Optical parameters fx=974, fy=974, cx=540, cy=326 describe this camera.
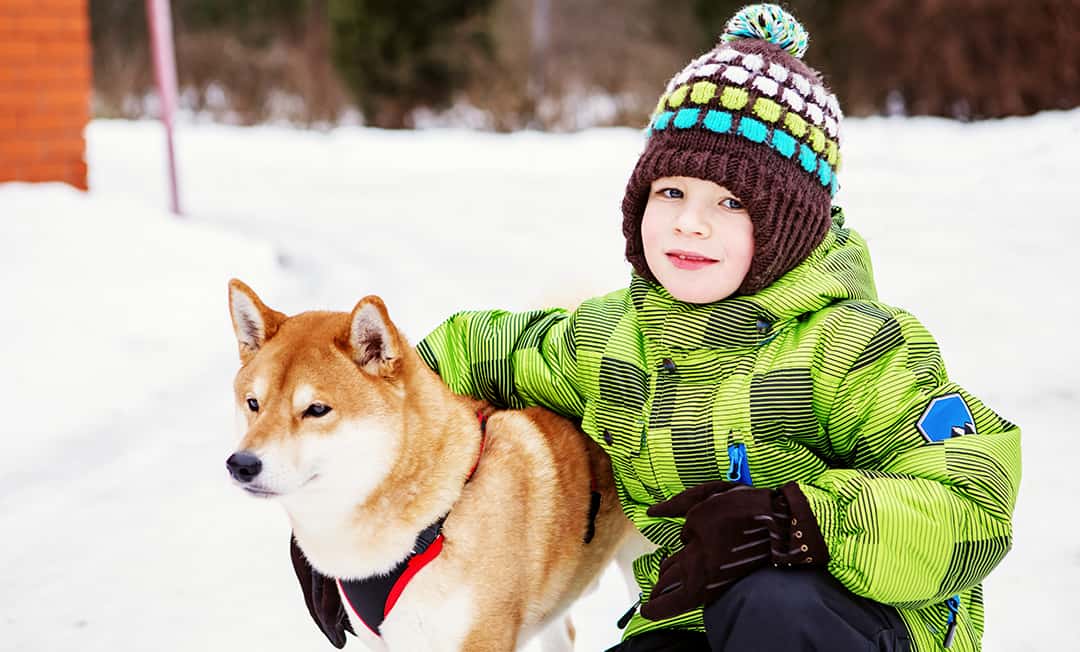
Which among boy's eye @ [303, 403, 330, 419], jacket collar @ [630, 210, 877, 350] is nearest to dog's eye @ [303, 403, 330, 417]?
boy's eye @ [303, 403, 330, 419]

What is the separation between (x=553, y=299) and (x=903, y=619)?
1.17 metres

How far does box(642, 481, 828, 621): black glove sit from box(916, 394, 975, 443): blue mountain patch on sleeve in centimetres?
25

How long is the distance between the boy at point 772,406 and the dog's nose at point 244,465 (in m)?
0.39

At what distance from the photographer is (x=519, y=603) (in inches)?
75.5

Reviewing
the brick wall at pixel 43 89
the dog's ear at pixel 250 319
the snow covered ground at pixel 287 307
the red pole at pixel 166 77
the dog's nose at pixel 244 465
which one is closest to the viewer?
the dog's nose at pixel 244 465

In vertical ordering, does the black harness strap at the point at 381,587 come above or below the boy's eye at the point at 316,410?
below

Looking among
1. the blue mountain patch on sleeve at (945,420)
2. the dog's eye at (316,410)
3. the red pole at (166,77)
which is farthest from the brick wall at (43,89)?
the blue mountain patch on sleeve at (945,420)

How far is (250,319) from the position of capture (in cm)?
196

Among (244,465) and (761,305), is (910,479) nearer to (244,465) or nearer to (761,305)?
(761,305)

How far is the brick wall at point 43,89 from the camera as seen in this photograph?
6258 mm

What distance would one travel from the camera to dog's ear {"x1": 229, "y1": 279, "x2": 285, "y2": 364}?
1.92 m

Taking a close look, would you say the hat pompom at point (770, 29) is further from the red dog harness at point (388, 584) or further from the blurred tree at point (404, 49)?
the blurred tree at point (404, 49)

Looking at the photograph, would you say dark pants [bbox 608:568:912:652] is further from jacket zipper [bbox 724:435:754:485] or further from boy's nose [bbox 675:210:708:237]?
boy's nose [bbox 675:210:708:237]

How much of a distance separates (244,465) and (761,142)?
108cm
